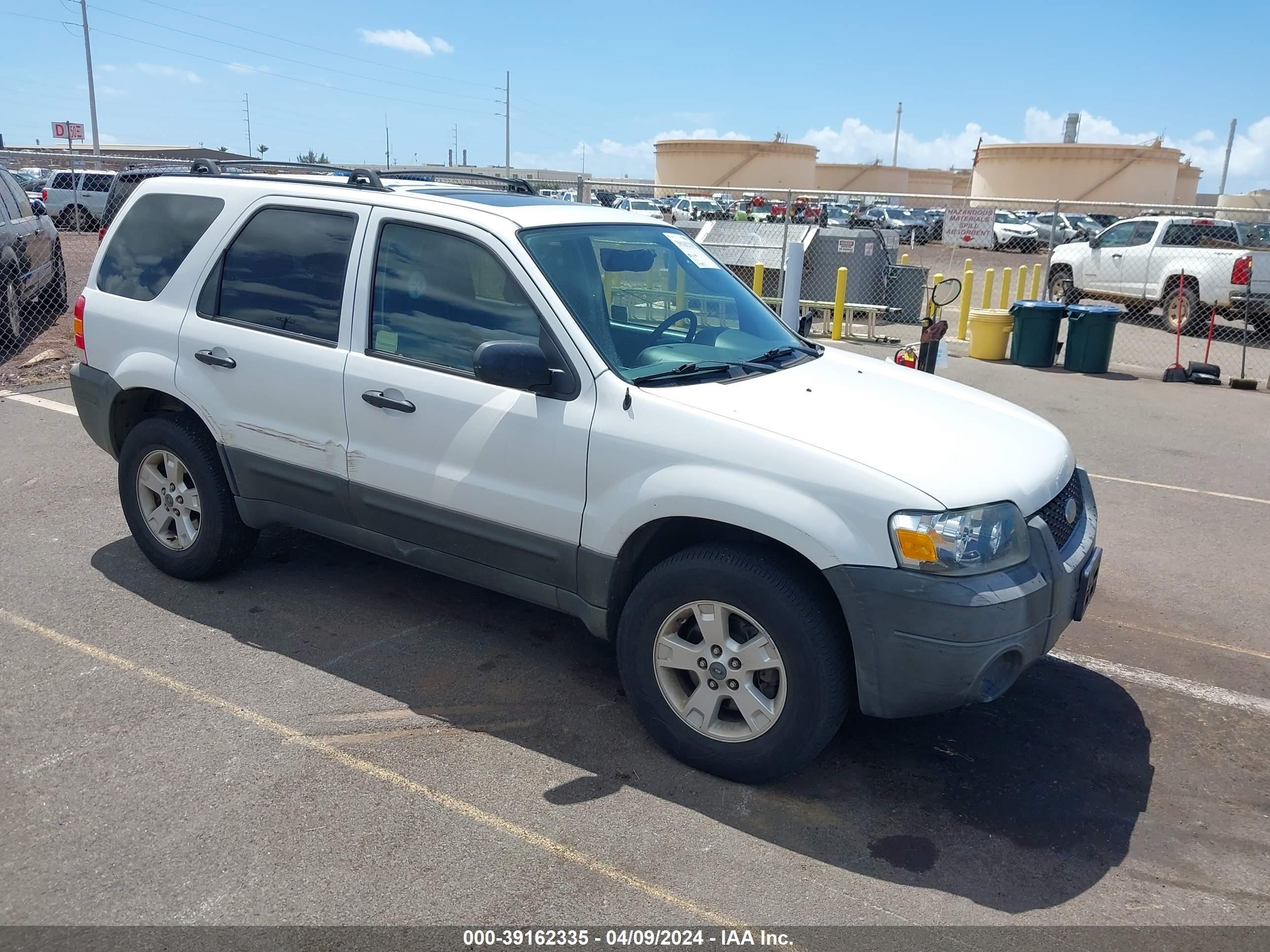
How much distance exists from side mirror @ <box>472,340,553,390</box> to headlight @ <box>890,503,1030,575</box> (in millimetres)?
1350

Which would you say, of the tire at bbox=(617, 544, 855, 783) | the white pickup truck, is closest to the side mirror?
the tire at bbox=(617, 544, 855, 783)

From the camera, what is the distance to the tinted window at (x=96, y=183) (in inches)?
1152

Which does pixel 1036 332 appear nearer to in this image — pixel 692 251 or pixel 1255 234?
pixel 1255 234

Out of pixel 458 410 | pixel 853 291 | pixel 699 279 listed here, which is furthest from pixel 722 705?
pixel 853 291

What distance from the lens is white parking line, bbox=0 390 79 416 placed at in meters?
8.70

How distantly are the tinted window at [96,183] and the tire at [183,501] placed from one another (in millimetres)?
28042

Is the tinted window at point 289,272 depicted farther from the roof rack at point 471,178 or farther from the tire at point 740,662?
the tire at point 740,662

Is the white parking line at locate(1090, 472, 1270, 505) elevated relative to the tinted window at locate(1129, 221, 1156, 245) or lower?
lower

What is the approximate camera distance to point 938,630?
125 inches

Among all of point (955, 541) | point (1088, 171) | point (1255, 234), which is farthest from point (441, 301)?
point (1088, 171)

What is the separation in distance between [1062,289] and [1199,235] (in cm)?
253

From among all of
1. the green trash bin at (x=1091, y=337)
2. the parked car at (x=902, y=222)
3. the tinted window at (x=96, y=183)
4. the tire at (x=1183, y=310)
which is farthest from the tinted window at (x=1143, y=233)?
the tinted window at (x=96, y=183)

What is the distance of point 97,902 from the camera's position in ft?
9.53

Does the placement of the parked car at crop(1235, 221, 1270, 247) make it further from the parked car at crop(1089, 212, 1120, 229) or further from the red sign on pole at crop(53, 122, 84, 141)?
the red sign on pole at crop(53, 122, 84, 141)
